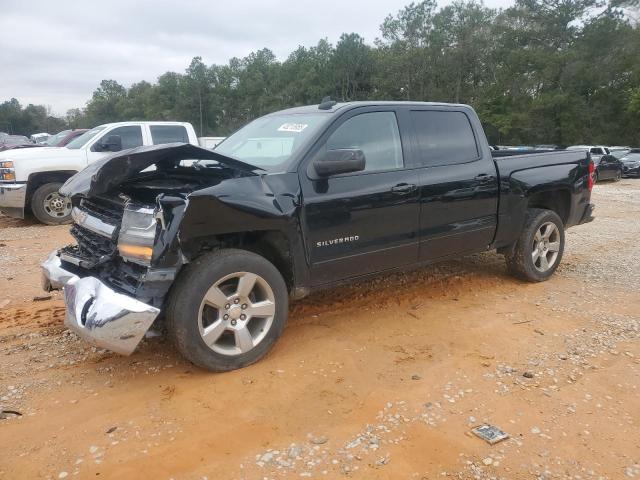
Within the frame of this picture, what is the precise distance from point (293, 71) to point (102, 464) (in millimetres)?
64787

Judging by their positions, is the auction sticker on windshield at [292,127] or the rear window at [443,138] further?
the rear window at [443,138]

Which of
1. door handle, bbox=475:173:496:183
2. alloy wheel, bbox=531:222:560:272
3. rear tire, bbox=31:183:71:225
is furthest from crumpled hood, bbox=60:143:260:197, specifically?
rear tire, bbox=31:183:71:225

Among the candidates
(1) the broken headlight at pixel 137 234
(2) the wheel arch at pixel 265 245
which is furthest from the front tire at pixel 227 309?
(1) the broken headlight at pixel 137 234

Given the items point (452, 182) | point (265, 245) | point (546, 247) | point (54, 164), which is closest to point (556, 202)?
point (546, 247)

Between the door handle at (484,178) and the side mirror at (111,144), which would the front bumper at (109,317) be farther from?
the side mirror at (111,144)

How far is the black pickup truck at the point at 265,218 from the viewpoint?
314cm

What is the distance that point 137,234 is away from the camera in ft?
10.4

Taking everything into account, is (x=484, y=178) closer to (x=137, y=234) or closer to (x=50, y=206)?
(x=137, y=234)

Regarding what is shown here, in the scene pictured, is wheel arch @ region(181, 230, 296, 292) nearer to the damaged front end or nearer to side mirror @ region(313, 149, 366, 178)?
the damaged front end

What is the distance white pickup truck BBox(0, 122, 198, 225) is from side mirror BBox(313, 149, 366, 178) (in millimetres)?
6579

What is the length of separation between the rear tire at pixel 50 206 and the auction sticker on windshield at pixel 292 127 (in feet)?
21.1

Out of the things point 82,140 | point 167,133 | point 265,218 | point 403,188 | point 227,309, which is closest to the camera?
point 227,309

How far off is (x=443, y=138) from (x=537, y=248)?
180 cm

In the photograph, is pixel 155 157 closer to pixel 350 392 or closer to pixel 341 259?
pixel 341 259
